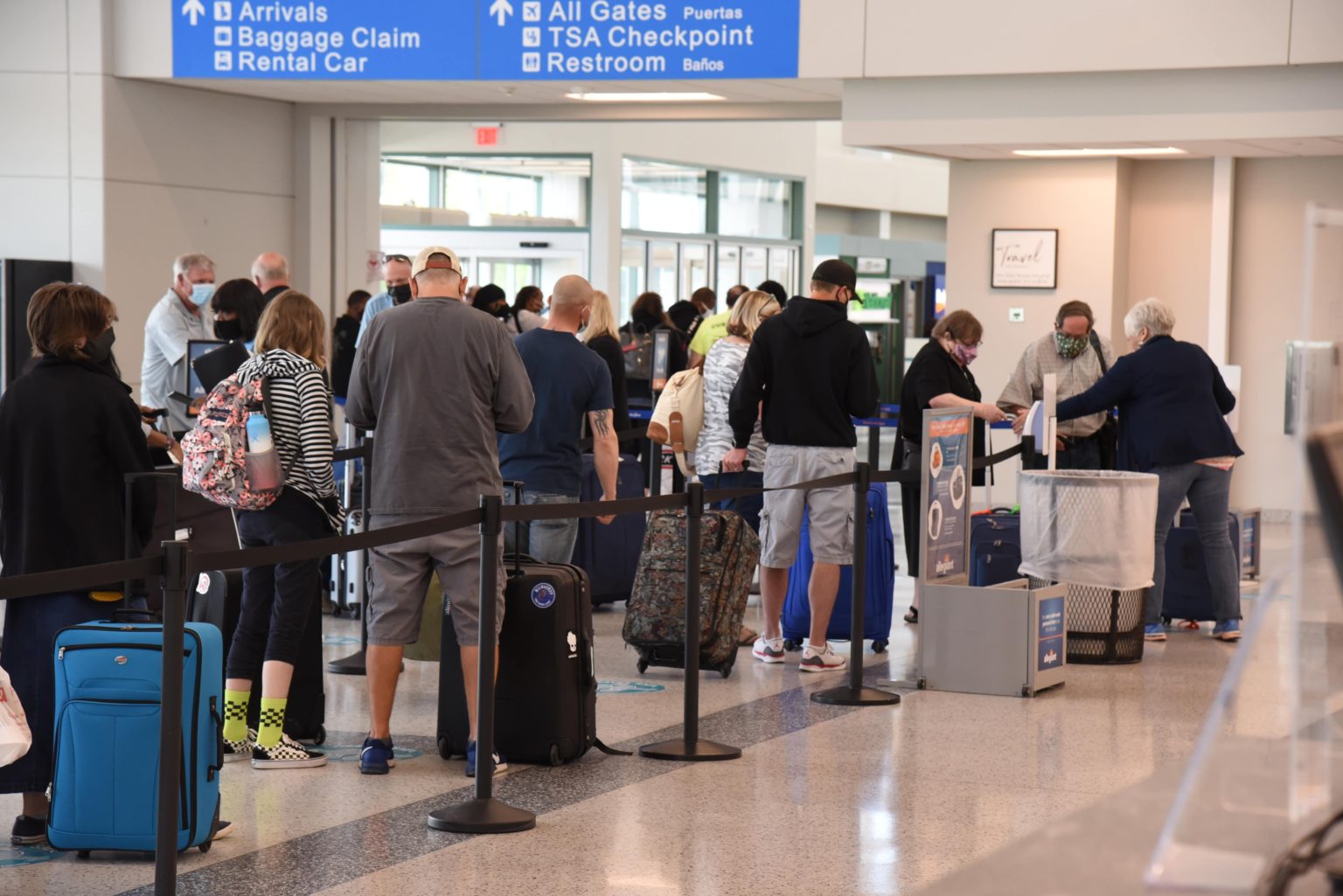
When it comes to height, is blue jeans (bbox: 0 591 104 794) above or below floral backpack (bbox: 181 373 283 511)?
below

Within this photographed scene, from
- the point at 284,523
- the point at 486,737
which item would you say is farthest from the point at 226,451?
the point at 486,737

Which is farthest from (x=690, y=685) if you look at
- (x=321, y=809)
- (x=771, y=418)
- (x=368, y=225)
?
(x=368, y=225)

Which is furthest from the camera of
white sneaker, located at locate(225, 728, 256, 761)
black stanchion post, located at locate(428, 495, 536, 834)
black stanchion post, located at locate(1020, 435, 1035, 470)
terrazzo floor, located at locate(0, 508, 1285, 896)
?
black stanchion post, located at locate(1020, 435, 1035, 470)

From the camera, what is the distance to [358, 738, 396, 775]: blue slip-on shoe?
512 centimetres

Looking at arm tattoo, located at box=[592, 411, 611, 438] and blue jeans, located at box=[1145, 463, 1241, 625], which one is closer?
arm tattoo, located at box=[592, 411, 611, 438]

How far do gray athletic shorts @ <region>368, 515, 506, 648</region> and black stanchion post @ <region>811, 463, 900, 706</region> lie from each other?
1.67 metres

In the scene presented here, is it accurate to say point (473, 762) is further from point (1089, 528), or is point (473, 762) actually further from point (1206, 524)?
point (1206, 524)

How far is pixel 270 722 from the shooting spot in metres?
5.23

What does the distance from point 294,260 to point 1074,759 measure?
29.7 feet

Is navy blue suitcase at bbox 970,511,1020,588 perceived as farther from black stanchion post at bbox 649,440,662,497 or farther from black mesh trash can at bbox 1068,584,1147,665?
black stanchion post at bbox 649,440,662,497

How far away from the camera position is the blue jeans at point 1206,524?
7.45 metres

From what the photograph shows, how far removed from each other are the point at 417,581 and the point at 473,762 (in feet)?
1.81

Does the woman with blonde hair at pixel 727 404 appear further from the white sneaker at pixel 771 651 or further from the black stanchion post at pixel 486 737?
the black stanchion post at pixel 486 737

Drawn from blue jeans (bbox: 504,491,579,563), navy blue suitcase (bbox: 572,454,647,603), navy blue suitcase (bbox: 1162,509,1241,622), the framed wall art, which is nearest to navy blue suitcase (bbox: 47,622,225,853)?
blue jeans (bbox: 504,491,579,563)
